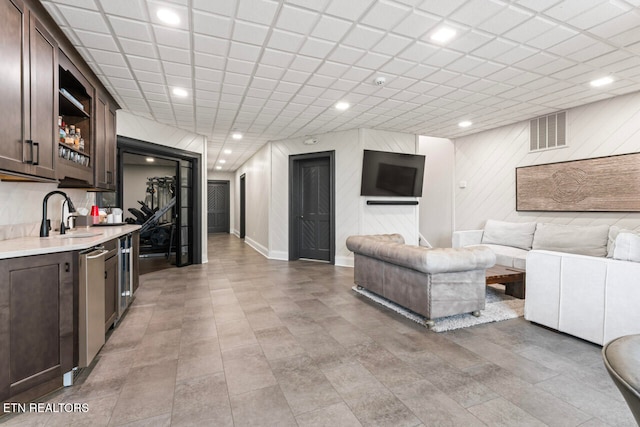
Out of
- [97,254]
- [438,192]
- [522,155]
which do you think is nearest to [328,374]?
[97,254]

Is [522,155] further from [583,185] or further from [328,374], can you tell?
[328,374]

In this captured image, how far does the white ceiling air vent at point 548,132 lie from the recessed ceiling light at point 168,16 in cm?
574

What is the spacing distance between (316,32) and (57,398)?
329cm

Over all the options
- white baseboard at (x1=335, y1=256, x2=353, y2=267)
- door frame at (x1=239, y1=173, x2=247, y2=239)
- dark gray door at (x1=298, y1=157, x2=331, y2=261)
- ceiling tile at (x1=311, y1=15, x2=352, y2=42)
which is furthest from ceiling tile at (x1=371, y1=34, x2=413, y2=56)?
door frame at (x1=239, y1=173, x2=247, y2=239)

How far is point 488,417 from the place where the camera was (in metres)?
1.70

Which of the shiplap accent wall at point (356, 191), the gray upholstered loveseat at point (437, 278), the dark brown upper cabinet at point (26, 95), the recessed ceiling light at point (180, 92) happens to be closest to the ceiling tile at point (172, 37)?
the dark brown upper cabinet at point (26, 95)

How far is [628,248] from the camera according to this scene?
2.47 meters

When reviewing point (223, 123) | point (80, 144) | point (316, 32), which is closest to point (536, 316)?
point (316, 32)

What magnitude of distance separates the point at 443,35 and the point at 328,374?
3018 mm

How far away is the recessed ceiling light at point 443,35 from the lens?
270 cm

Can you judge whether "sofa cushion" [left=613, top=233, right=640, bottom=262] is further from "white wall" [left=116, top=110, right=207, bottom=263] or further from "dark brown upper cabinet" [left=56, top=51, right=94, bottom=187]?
"white wall" [left=116, top=110, right=207, bottom=263]

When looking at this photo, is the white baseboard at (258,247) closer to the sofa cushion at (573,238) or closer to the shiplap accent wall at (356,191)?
the shiplap accent wall at (356,191)

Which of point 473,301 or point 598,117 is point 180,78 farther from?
point 598,117

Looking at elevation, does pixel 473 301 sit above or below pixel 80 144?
→ below
